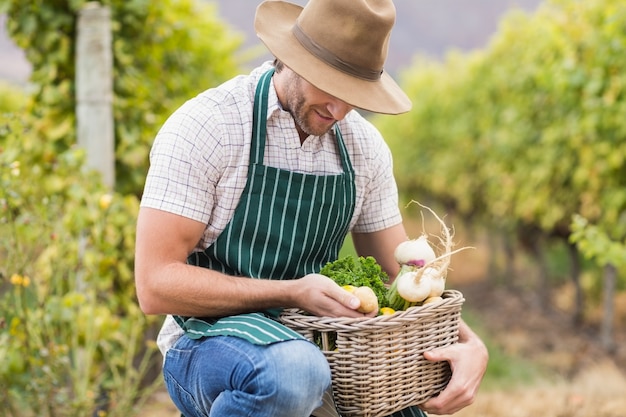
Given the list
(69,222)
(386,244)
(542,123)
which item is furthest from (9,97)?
(386,244)

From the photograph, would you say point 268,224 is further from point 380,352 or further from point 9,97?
point 9,97

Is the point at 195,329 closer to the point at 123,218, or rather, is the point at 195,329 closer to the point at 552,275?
the point at 123,218

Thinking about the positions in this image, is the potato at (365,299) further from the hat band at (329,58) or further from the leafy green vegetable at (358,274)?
the hat band at (329,58)

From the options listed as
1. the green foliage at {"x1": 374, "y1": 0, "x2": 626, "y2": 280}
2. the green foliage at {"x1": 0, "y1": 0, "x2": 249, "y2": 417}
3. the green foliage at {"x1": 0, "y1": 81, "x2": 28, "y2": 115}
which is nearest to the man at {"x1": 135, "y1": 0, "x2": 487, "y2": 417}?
the green foliage at {"x1": 0, "y1": 0, "x2": 249, "y2": 417}

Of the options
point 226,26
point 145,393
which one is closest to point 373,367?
point 145,393

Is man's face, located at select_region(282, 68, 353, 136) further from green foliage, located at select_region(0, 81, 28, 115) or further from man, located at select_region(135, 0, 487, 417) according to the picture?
green foliage, located at select_region(0, 81, 28, 115)

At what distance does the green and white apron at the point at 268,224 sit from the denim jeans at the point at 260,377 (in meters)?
0.10

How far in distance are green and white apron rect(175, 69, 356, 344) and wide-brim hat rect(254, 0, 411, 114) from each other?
0.18 meters

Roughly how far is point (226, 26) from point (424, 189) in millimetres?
10310

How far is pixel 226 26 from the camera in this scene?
9.48 metres

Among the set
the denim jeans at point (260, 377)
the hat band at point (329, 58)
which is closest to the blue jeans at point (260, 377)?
the denim jeans at point (260, 377)

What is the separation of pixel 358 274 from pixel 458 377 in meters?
0.40

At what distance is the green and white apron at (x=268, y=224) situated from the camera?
2.25m

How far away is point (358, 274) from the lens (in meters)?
2.21
